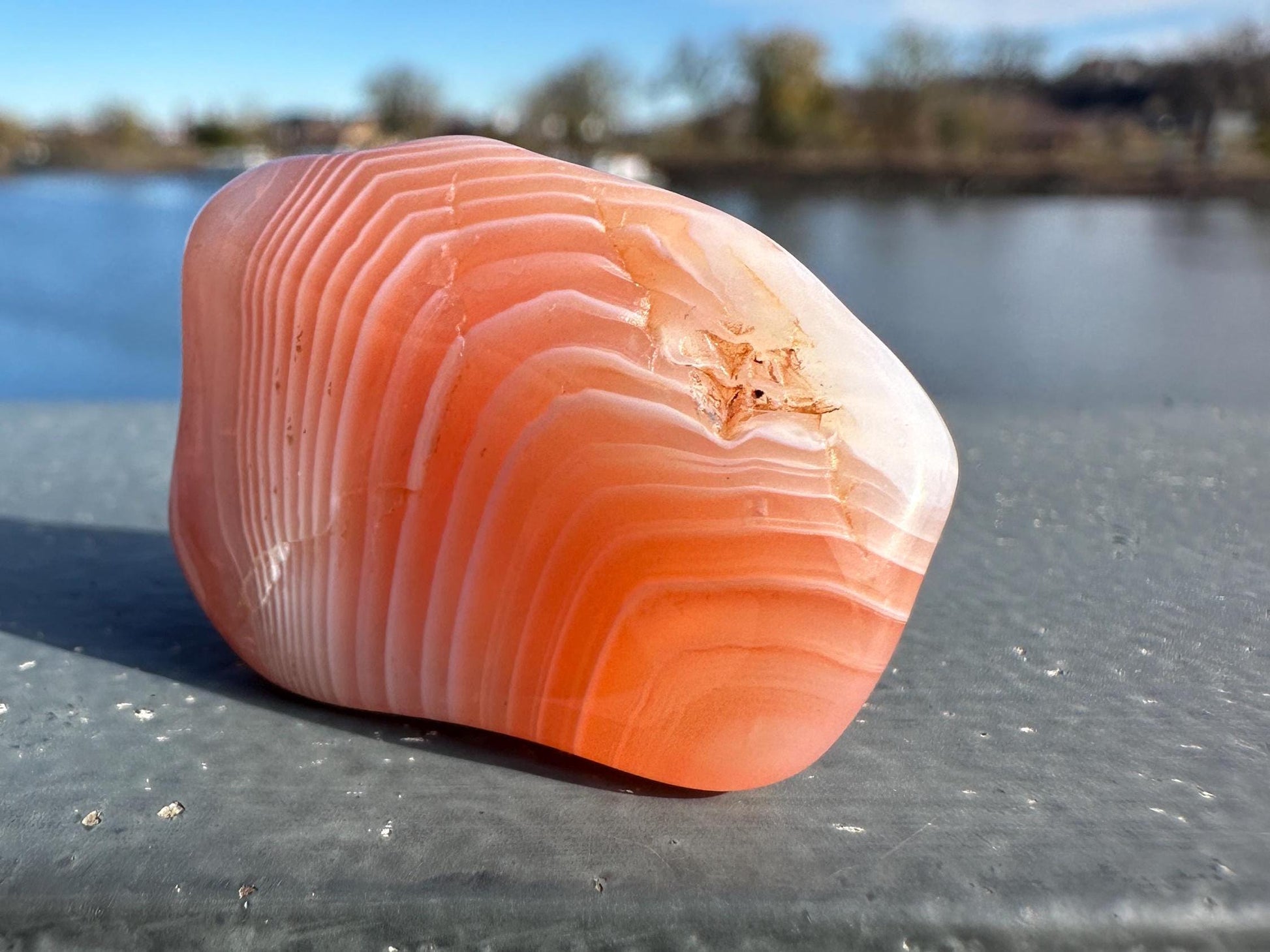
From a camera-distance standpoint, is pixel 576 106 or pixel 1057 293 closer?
pixel 1057 293

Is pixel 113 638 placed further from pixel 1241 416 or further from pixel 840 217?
pixel 840 217

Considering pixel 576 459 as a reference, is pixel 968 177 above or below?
below

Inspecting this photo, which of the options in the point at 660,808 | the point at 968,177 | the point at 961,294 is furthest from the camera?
the point at 968,177

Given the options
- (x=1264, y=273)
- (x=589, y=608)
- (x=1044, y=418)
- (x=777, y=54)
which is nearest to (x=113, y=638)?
(x=589, y=608)

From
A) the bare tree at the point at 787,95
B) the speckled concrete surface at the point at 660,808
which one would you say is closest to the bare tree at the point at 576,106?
the bare tree at the point at 787,95

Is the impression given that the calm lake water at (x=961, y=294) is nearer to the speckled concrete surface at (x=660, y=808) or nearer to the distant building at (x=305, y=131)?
the speckled concrete surface at (x=660, y=808)

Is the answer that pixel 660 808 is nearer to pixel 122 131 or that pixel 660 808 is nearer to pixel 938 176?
pixel 938 176

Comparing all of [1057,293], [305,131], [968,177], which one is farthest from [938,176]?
[305,131]
